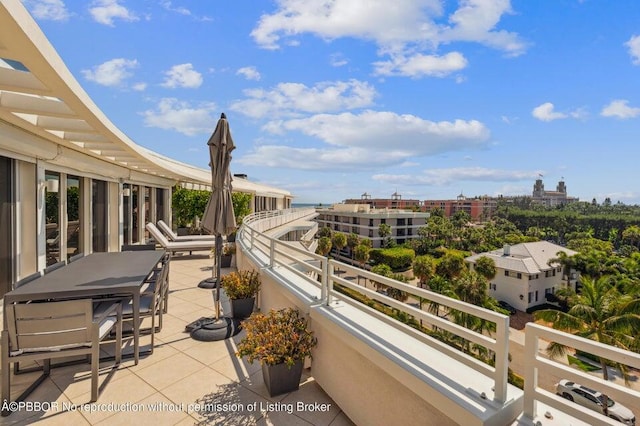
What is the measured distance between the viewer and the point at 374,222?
5981 centimetres

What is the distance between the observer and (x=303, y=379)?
3.80 m

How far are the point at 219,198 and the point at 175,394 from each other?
3059 mm

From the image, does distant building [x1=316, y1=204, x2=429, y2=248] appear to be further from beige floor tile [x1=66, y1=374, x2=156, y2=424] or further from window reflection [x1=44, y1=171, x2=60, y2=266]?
beige floor tile [x1=66, y1=374, x2=156, y2=424]

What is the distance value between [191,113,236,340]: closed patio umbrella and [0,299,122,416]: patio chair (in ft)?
5.90

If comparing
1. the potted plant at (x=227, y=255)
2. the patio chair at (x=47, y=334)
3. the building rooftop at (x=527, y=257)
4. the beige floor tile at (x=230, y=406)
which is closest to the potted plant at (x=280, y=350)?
the beige floor tile at (x=230, y=406)

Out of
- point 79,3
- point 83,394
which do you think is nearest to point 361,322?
point 83,394

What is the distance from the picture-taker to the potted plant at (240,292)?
17.9 feet

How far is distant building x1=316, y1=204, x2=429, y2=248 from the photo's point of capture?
59.8m

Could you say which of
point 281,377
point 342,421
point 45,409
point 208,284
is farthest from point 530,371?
point 208,284

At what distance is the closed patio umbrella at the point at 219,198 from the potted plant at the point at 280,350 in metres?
1.71

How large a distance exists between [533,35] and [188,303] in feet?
51.3

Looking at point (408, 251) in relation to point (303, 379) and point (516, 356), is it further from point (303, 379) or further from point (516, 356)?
point (303, 379)

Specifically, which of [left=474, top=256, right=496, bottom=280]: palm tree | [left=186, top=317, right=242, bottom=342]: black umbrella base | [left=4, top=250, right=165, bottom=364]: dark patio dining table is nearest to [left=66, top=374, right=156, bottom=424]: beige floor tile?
[left=4, top=250, right=165, bottom=364]: dark patio dining table

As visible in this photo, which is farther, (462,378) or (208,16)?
(208,16)
